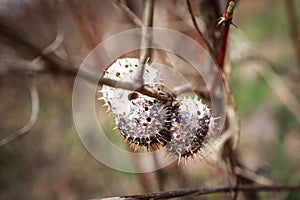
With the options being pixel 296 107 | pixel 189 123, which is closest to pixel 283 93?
pixel 296 107

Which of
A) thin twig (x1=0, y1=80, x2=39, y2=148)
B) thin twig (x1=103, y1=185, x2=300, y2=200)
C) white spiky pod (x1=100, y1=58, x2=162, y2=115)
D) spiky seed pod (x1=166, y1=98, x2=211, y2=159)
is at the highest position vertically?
thin twig (x1=0, y1=80, x2=39, y2=148)

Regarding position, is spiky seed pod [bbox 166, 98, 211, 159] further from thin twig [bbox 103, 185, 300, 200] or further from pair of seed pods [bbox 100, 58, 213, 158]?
thin twig [bbox 103, 185, 300, 200]

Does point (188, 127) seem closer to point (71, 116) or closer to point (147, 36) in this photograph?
point (147, 36)

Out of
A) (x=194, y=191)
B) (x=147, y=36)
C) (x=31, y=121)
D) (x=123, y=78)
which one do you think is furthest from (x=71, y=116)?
(x=123, y=78)

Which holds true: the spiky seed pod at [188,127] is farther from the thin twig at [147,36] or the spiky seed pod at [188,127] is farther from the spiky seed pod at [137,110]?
the thin twig at [147,36]

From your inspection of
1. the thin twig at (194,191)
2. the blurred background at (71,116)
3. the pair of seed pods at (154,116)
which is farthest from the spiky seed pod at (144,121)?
the blurred background at (71,116)

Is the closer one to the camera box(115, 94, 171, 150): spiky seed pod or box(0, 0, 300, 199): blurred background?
box(115, 94, 171, 150): spiky seed pod

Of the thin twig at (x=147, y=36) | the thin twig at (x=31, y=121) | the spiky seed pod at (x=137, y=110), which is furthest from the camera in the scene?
the thin twig at (x=31, y=121)

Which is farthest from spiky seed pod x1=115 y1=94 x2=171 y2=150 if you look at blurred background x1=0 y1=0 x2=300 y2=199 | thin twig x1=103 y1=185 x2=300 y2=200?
blurred background x1=0 y1=0 x2=300 y2=199
